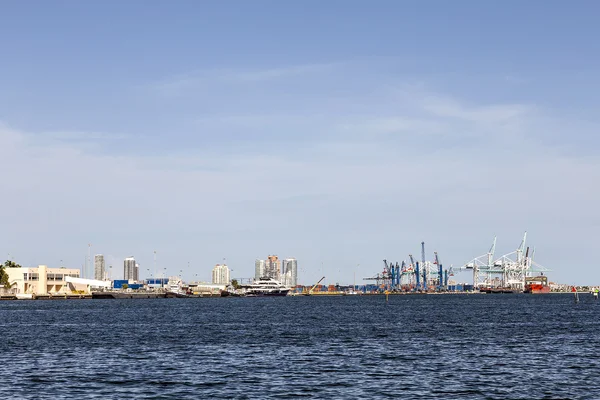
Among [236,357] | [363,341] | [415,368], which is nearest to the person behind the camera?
[415,368]

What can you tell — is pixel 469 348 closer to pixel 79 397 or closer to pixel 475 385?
pixel 475 385

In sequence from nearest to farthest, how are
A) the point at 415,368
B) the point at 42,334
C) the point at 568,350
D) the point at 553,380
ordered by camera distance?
the point at 553,380
the point at 415,368
the point at 568,350
the point at 42,334

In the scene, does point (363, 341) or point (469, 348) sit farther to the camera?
point (363, 341)

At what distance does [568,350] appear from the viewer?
7644 centimetres

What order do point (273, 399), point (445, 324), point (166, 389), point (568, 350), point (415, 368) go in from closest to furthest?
point (273, 399) → point (166, 389) → point (415, 368) → point (568, 350) → point (445, 324)

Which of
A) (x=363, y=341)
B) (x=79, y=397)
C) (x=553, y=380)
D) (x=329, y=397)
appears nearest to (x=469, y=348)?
(x=363, y=341)

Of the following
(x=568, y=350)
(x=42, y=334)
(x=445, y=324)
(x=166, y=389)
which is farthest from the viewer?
(x=445, y=324)

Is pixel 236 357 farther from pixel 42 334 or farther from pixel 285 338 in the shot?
pixel 42 334

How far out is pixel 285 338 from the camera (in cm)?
9306

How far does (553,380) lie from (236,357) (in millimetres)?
27891

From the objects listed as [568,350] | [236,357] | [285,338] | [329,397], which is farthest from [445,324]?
[329,397]

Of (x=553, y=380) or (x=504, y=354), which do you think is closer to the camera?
(x=553, y=380)

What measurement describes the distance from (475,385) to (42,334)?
6668 cm

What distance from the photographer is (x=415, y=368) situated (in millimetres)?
62844
